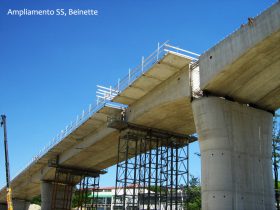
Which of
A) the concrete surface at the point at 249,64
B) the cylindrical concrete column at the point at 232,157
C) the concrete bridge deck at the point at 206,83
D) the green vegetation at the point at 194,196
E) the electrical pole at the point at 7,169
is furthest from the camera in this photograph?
the green vegetation at the point at 194,196

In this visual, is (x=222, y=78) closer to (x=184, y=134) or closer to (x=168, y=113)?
(x=168, y=113)

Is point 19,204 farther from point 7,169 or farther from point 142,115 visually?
point 142,115

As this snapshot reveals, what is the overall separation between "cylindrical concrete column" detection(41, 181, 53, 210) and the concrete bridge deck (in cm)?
2074

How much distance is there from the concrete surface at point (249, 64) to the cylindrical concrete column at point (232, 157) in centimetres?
104

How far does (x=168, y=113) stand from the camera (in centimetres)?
2872

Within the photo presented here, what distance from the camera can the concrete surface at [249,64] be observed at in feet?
62.0

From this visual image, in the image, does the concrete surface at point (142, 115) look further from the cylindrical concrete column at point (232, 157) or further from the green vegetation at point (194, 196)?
the green vegetation at point (194, 196)

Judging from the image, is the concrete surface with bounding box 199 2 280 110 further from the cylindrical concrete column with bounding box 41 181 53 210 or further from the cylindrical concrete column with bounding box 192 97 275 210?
the cylindrical concrete column with bounding box 41 181 53 210

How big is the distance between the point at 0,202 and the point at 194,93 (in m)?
82.8

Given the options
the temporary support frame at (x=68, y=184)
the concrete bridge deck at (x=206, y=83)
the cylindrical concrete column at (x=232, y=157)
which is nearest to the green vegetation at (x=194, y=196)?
the temporary support frame at (x=68, y=184)

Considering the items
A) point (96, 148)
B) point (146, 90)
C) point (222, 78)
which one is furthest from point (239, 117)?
point (96, 148)

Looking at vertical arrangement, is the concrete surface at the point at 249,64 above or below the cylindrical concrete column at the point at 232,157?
above

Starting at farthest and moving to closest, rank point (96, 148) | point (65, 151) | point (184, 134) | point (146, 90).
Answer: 1. point (65, 151)
2. point (96, 148)
3. point (184, 134)
4. point (146, 90)

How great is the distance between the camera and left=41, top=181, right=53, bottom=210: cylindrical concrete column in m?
55.8
